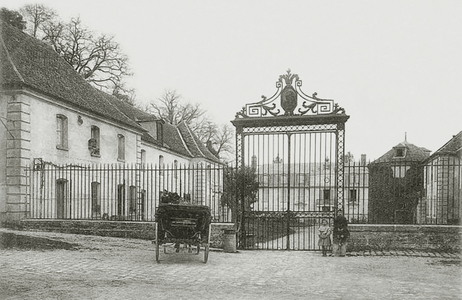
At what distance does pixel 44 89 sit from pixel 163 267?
1141 centimetres

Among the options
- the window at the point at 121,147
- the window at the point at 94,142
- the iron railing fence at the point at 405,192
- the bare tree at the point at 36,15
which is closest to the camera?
the iron railing fence at the point at 405,192

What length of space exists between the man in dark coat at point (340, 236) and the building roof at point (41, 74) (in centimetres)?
1201

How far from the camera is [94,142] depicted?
21750 millimetres

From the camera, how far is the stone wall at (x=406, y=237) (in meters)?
12.2

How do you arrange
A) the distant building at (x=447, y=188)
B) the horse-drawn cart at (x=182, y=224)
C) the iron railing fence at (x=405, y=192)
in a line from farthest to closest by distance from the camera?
the distant building at (x=447, y=188), the iron railing fence at (x=405, y=192), the horse-drawn cart at (x=182, y=224)

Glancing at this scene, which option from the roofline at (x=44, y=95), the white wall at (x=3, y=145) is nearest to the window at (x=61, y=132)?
the roofline at (x=44, y=95)

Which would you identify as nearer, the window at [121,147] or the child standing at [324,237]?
the child standing at [324,237]

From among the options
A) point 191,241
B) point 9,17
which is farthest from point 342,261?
point 9,17

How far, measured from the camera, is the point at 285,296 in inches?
267

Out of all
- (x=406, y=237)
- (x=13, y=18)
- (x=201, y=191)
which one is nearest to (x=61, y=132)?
(x=13, y=18)

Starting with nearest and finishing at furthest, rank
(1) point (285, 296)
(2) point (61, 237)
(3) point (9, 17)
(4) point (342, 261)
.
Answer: (1) point (285, 296)
(4) point (342, 261)
(2) point (61, 237)
(3) point (9, 17)

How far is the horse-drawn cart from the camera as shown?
31.9 ft

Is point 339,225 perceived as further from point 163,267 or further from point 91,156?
point 91,156

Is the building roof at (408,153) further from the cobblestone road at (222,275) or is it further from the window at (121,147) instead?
the cobblestone road at (222,275)
